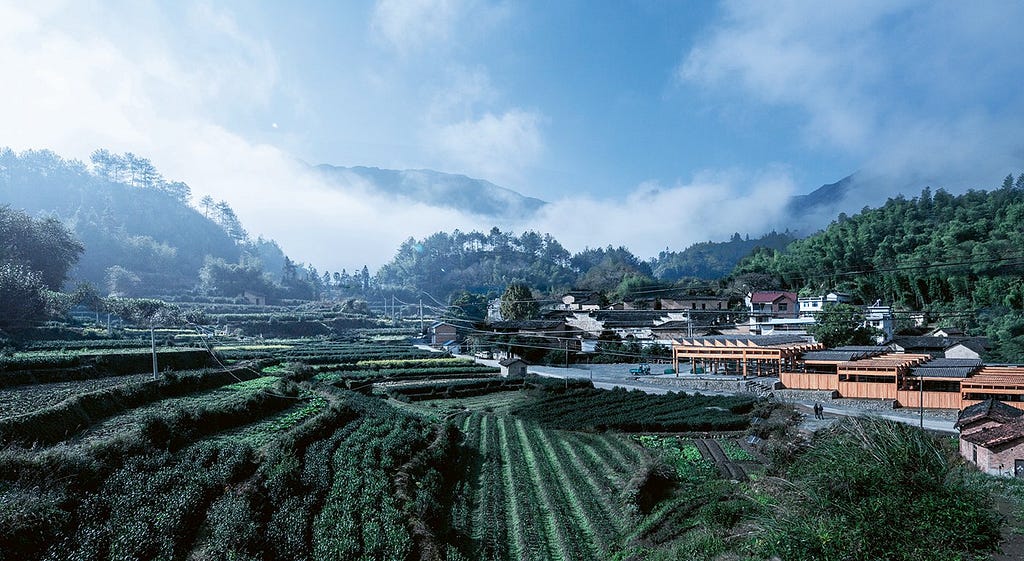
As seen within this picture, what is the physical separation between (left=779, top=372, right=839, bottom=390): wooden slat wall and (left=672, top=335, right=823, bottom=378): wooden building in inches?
93.0

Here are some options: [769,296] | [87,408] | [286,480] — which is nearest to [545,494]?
[286,480]

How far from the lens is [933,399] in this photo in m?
21.9

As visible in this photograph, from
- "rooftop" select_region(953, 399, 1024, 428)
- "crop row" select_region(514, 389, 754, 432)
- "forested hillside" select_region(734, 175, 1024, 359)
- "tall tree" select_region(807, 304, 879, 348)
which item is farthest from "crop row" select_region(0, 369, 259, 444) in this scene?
"tall tree" select_region(807, 304, 879, 348)

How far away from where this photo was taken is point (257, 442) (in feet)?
44.7

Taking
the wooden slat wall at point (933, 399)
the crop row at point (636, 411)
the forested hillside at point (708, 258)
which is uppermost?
the forested hillside at point (708, 258)

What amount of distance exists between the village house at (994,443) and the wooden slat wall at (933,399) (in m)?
6.15

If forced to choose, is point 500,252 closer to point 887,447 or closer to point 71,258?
point 71,258

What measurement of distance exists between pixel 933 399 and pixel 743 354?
398 inches

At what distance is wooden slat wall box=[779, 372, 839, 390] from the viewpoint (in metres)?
25.2

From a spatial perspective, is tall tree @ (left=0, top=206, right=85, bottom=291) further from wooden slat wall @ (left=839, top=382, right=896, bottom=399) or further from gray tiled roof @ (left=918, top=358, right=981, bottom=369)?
gray tiled roof @ (left=918, top=358, right=981, bottom=369)

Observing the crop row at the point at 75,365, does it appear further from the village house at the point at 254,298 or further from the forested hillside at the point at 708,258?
the forested hillside at the point at 708,258

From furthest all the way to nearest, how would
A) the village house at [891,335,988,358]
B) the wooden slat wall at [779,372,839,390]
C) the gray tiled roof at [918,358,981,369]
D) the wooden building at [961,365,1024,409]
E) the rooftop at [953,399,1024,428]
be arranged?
the village house at [891,335,988,358]
the wooden slat wall at [779,372,839,390]
the gray tiled roof at [918,358,981,369]
the wooden building at [961,365,1024,409]
the rooftop at [953,399,1024,428]

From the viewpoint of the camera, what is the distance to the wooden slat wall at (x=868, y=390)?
22797mm

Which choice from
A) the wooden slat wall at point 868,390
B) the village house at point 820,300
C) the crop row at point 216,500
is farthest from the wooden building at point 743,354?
the crop row at point 216,500
